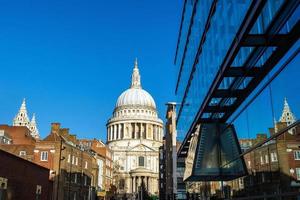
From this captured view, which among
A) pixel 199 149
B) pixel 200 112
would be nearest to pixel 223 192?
pixel 199 149

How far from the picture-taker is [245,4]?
36.3 ft

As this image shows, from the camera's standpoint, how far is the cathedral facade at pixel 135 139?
148250 mm

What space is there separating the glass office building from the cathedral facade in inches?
4842

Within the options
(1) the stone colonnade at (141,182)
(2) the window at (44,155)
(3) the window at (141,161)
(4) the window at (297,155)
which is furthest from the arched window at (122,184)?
(4) the window at (297,155)

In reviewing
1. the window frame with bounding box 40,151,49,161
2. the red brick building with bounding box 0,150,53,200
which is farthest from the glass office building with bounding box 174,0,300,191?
the window frame with bounding box 40,151,49,161

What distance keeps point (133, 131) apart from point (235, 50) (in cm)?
15766

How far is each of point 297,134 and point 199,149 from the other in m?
11.8

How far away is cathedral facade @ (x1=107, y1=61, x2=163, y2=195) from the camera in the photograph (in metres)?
148

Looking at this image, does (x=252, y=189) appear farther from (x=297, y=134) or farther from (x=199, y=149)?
(x=199, y=149)

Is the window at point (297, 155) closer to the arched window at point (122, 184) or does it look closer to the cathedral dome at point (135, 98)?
the arched window at point (122, 184)

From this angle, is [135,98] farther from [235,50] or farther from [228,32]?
[235,50]

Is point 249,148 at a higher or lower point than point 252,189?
higher

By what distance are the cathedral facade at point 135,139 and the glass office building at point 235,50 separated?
Result: 403 feet

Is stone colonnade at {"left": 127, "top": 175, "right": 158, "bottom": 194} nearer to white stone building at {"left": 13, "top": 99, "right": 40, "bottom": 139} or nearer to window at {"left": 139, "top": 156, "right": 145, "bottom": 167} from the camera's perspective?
window at {"left": 139, "top": 156, "right": 145, "bottom": 167}
